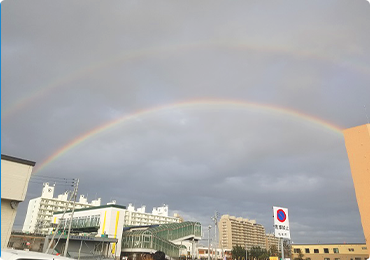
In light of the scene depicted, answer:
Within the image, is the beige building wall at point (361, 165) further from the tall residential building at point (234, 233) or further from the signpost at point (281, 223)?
the tall residential building at point (234, 233)

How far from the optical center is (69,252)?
44.2 meters

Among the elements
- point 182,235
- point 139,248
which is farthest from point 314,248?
point 139,248

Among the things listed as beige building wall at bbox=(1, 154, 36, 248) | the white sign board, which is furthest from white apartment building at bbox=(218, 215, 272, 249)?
the white sign board

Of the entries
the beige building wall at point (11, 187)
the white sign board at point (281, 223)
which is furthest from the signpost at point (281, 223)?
the beige building wall at point (11, 187)

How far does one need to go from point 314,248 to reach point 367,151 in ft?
247

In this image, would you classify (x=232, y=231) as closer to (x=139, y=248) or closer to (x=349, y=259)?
(x=349, y=259)

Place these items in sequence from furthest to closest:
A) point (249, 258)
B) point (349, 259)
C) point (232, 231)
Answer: point (232, 231)
point (249, 258)
point (349, 259)

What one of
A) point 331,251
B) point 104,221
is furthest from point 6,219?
point 331,251

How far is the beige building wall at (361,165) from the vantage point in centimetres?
2327

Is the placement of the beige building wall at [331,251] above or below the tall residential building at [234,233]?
below

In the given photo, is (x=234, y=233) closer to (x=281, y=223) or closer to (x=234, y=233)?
(x=234, y=233)

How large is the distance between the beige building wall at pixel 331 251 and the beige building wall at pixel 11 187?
88.0 meters

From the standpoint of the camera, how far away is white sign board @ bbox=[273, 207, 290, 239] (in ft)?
51.2

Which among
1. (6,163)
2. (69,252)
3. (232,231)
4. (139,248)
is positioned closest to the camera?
(6,163)
